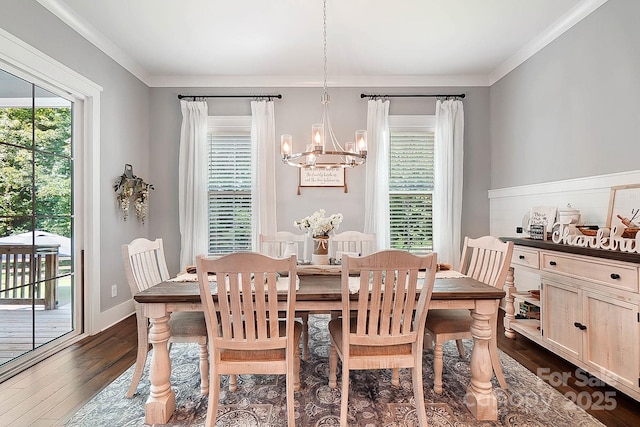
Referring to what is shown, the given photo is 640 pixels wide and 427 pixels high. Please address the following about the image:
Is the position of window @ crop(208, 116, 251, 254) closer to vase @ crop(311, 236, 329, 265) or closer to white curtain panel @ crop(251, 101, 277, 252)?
white curtain panel @ crop(251, 101, 277, 252)

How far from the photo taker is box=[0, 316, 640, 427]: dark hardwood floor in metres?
1.90

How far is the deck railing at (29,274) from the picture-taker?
93.3 inches

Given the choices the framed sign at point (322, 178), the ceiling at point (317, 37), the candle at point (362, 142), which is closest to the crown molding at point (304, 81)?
the ceiling at point (317, 37)

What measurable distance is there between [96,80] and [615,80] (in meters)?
4.55

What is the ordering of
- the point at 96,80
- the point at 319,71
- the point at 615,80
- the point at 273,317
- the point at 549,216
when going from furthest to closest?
the point at 319,71 < the point at 96,80 < the point at 549,216 < the point at 615,80 < the point at 273,317

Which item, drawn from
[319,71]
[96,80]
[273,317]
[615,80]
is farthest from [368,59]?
[273,317]

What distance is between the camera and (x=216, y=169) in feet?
13.6

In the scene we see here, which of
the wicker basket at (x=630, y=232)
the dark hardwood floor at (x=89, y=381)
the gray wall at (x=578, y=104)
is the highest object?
the gray wall at (x=578, y=104)

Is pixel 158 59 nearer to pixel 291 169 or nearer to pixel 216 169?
pixel 216 169

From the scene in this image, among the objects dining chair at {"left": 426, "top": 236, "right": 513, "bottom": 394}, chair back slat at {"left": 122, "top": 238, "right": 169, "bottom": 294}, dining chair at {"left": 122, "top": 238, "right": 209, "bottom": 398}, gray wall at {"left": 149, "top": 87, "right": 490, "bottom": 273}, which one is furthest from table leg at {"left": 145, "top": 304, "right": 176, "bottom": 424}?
gray wall at {"left": 149, "top": 87, "right": 490, "bottom": 273}

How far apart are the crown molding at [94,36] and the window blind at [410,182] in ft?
10.5

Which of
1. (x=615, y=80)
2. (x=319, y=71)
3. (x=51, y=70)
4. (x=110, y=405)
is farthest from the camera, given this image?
(x=319, y=71)

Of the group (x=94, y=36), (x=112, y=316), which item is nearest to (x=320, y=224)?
(x=112, y=316)

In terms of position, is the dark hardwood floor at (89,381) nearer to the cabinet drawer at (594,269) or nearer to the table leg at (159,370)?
the table leg at (159,370)
